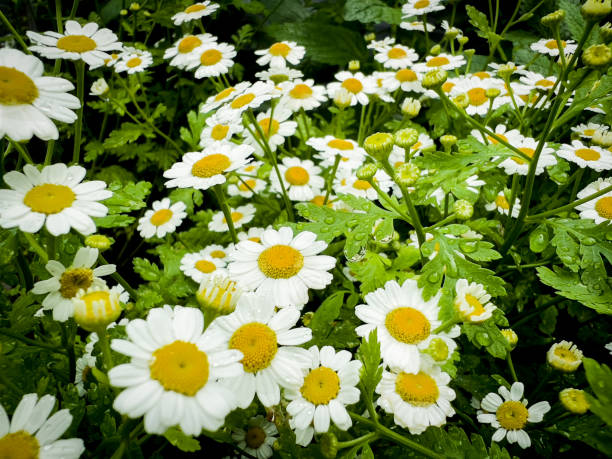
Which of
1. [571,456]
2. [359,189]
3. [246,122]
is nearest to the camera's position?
[571,456]

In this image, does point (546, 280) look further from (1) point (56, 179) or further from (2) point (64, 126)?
(2) point (64, 126)

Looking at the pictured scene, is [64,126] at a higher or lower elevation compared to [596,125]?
lower

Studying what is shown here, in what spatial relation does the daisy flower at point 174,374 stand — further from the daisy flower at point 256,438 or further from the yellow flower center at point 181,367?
the daisy flower at point 256,438

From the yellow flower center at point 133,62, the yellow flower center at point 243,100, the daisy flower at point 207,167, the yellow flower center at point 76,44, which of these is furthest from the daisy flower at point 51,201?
the yellow flower center at point 133,62

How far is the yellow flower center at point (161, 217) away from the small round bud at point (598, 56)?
4.34ft

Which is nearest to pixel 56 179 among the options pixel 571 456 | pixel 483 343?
pixel 483 343

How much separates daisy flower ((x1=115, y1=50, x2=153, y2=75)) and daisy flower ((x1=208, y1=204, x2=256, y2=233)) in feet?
2.02

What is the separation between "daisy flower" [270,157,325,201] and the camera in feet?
4.78

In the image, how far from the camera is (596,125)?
1.38 m

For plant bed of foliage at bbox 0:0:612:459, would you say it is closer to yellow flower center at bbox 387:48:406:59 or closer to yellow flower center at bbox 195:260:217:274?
yellow flower center at bbox 195:260:217:274

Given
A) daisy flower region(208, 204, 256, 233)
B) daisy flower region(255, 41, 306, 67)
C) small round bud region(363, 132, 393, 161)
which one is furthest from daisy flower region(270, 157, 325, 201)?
small round bud region(363, 132, 393, 161)

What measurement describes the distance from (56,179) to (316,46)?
178 centimetres

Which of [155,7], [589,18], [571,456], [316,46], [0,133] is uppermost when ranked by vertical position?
[589,18]

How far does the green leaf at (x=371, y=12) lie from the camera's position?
2.13m
